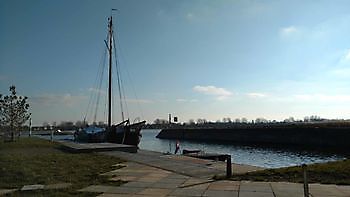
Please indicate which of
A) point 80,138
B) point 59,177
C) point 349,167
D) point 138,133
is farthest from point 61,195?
point 80,138

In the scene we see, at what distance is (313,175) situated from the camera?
12.4m

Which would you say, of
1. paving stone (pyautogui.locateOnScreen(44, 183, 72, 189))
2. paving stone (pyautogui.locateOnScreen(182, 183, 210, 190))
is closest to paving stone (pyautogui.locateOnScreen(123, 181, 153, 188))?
paving stone (pyautogui.locateOnScreen(182, 183, 210, 190))

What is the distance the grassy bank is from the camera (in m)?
11.8

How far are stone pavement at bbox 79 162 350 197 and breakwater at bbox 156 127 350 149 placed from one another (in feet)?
159

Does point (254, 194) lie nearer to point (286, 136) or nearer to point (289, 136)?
point (289, 136)

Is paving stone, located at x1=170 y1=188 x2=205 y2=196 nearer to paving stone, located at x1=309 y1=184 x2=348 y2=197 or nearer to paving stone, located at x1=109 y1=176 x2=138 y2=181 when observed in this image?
paving stone, located at x1=109 y1=176 x2=138 y2=181

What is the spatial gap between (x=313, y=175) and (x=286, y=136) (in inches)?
2419

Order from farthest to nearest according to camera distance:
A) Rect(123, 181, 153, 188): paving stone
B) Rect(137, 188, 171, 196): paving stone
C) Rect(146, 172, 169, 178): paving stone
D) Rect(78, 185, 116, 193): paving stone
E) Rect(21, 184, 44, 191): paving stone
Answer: Rect(146, 172, 169, 178): paving stone, Rect(123, 181, 153, 188): paving stone, Rect(21, 184, 44, 191): paving stone, Rect(78, 185, 116, 193): paving stone, Rect(137, 188, 171, 196): paving stone

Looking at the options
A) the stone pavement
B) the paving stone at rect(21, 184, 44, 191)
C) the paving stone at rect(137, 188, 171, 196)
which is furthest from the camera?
the paving stone at rect(21, 184, 44, 191)

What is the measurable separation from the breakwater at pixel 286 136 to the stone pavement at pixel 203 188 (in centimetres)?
4839

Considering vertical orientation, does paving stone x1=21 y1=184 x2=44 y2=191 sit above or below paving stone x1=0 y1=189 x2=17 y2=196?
above

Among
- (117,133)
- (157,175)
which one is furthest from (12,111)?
(157,175)

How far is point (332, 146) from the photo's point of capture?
57.7 meters

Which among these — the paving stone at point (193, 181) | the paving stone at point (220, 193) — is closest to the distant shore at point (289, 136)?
the paving stone at point (193, 181)
